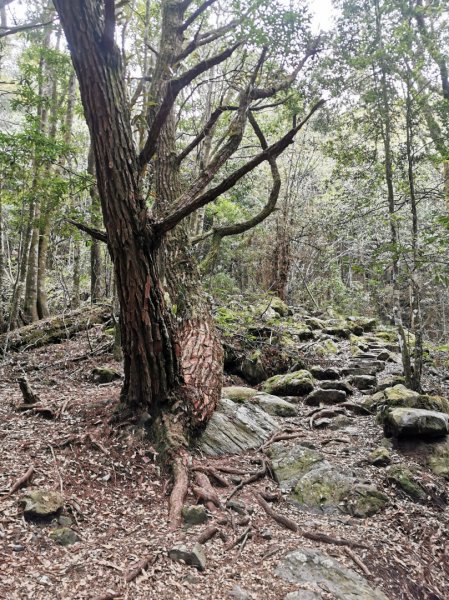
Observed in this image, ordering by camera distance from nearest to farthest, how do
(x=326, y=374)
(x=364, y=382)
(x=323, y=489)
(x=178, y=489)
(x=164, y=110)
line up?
(x=164, y=110)
(x=178, y=489)
(x=323, y=489)
(x=364, y=382)
(x=326, y=374)

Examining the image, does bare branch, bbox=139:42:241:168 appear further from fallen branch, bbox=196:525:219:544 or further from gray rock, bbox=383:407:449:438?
gray rock, bbox=383:407:449:438

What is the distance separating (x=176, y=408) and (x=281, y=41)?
4.53 m

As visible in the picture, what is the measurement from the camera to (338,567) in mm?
2992

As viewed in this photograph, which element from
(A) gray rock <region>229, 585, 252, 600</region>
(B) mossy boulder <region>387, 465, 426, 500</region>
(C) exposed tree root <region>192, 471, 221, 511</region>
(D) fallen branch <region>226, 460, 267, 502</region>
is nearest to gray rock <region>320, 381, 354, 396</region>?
(B) mossy boulder <region>387, 465, 426, 500</region>

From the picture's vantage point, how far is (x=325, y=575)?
2.90m

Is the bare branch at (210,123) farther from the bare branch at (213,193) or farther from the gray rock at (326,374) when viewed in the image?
the gray rock at (326,374)

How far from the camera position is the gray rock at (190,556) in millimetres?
2855

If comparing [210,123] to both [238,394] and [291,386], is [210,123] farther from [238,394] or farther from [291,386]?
[291,386]

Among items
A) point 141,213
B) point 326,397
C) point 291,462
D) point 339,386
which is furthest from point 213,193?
point 339,386

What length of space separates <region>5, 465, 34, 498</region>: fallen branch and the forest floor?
42mm

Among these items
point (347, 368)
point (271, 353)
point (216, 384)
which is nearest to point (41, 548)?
point (216, 384)

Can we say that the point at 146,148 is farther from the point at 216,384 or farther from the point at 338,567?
the point at 338,567

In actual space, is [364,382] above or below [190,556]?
above

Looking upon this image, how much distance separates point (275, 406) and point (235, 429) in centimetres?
123
